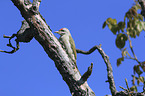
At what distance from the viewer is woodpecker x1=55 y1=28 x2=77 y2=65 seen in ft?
15.6

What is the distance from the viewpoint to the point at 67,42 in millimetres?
5027

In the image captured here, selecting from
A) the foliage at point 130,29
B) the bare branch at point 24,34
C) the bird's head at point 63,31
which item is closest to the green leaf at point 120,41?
the foliage at point 130,29

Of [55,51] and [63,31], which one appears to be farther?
[63,31]

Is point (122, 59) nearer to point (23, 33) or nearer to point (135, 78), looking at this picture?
point (135, 78)

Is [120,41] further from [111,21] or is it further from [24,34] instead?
[24,34]

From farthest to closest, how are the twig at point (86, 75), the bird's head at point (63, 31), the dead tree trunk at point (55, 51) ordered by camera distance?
the bird's head at point (63, 31), the dead tree trunk at point (55, 51), the twig at point (86, 75)

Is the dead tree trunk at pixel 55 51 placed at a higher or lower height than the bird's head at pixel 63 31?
lower

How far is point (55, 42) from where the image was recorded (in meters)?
4.37

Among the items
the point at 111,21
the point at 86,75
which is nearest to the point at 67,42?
the point at 86,75

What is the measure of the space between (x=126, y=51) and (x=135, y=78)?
65 centimetres

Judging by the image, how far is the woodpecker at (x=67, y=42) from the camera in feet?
15.6

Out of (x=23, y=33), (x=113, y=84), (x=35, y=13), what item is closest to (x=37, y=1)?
(x=35, y=13)

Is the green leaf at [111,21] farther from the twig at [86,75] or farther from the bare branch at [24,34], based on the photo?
the bare branch at [24,34]

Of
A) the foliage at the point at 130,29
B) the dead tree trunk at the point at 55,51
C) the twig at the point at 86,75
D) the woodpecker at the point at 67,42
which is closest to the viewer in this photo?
the foliage at the point at 130,29
